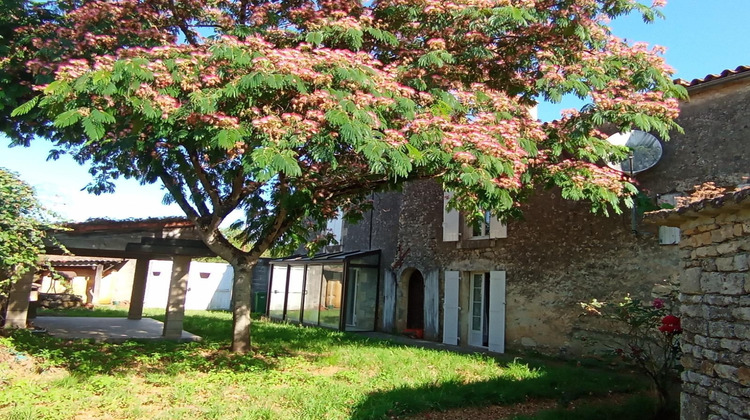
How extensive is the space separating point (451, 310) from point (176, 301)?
607 cm

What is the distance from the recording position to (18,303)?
1030 centimetres

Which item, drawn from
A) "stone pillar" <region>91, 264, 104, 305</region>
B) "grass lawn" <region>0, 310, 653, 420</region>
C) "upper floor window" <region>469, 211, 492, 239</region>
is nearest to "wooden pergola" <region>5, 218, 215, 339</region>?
"grass lawn" <region>0, 310, 653, 420</region>

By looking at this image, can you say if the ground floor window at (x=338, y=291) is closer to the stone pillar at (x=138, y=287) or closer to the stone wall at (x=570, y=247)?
the stone wall at (x=570, y=247)

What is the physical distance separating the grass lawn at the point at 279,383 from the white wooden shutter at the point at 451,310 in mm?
2114

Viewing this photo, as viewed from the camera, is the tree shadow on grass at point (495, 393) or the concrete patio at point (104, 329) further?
the concrete patio at point (104, 329)

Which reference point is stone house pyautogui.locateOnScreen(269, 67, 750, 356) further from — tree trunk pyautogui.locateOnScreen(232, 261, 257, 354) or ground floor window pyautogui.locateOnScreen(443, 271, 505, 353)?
tree trunk pyautogui.locateOnScreen(232, 261, 257, 354)

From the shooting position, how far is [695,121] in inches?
322

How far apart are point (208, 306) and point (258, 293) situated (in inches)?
134

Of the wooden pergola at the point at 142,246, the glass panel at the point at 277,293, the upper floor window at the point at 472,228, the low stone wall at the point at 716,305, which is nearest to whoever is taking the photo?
the low stone wall at the point at 716,305

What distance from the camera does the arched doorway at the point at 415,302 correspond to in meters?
13.6

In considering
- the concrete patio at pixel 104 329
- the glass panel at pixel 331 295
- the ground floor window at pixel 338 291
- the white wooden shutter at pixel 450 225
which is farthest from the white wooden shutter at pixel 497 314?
the concrete patio at pixel 104 329

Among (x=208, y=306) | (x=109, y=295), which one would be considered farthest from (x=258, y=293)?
(x=109, y=295)

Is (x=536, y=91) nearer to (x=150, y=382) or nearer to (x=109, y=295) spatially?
(x=150, y=382)

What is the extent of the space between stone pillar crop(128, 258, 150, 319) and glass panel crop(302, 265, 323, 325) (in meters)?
4.72
